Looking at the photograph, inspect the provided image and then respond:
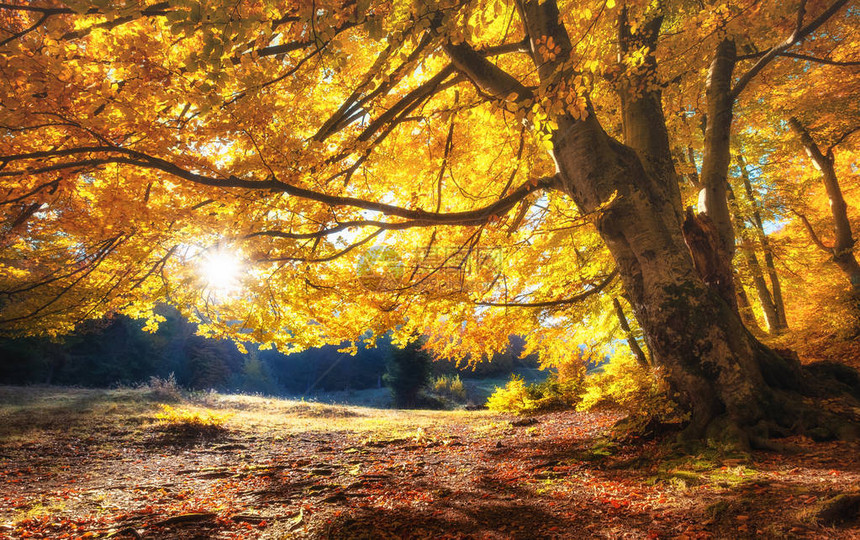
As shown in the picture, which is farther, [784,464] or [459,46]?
[459,46]

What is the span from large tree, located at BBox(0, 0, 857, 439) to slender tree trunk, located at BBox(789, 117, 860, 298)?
2.34 m

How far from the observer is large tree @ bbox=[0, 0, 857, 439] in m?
3.38

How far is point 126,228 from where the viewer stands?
17.5 feet

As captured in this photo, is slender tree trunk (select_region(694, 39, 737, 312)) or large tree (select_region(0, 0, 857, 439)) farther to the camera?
slender tree trunk (select_region(694, 39, 737, 312))

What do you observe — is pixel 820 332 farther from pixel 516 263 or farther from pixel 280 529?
pixel 280 529

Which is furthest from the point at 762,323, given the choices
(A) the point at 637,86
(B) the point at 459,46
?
(B) the point at 459,46

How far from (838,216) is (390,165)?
381 inches

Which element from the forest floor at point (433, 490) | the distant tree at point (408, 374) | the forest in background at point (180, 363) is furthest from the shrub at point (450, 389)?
the forest floor at point (433, 490)

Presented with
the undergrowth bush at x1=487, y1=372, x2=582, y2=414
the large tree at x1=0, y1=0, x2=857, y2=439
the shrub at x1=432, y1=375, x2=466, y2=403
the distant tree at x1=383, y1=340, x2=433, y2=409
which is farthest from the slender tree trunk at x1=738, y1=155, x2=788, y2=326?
the shrub at x1=432, y1=375, x2=466, y2=403

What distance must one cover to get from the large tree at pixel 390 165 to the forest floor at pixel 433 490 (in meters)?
0.96

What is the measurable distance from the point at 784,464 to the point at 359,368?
1387 inches

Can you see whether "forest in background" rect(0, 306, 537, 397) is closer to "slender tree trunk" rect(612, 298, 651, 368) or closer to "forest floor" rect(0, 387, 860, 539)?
"slender tree trunk" rect(612, 298, 651, 368)

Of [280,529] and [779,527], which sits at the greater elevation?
[779,527]

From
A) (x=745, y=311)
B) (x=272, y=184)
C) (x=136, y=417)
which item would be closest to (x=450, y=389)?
(x=745, y=311)
